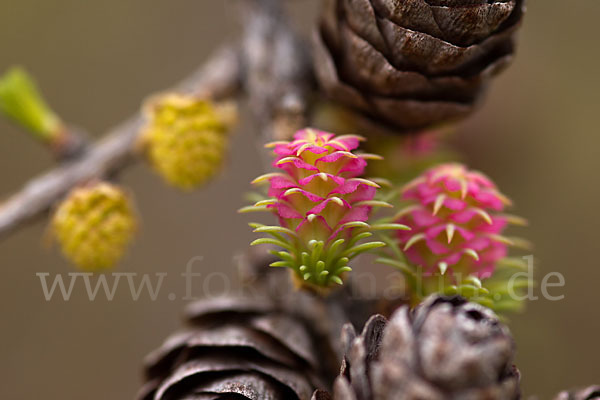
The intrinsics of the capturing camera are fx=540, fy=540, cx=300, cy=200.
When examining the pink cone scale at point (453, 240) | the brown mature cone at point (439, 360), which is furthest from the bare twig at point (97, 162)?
the brown mature cone at point (439, 360)

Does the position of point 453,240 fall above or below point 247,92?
below

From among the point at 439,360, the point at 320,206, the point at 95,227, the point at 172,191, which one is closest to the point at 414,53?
the point at 320,206

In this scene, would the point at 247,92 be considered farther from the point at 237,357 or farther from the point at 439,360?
the point at 439,360

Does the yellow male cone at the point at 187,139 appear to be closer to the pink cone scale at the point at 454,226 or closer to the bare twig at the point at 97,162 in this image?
the bare twig at the point at 97,162

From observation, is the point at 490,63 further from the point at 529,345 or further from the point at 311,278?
the point at 529,345

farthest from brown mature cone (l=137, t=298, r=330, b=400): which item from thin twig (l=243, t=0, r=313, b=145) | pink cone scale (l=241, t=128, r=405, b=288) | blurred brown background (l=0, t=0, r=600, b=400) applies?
blurred brown background (l=0, t=0, r=600, b=400)

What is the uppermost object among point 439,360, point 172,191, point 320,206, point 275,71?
point 172,191
